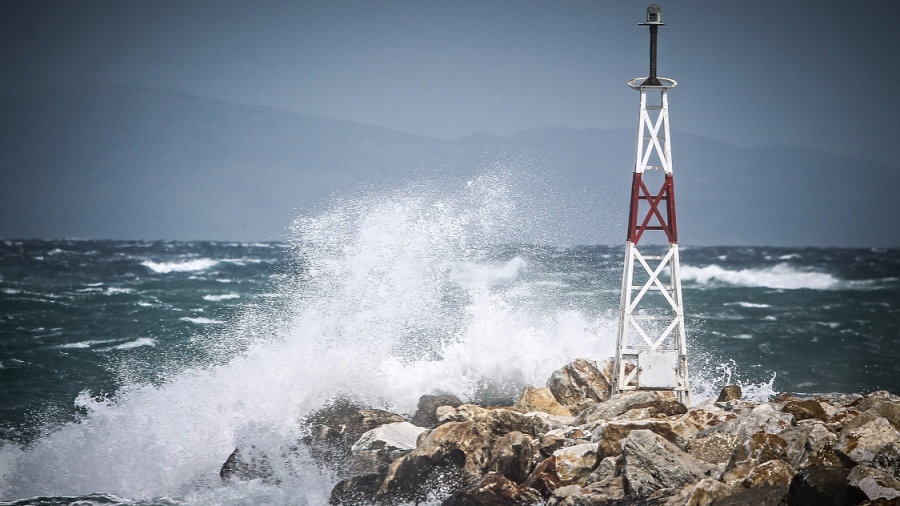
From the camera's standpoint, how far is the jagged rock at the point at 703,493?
9406 mm

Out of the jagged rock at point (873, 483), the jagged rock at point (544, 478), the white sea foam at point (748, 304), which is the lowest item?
the white sea foam at point (748, 304)

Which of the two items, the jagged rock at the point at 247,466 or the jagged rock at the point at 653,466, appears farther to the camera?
the jagged rock at the point at 247,466

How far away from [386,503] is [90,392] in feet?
38.1

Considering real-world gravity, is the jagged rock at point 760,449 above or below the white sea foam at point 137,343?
above

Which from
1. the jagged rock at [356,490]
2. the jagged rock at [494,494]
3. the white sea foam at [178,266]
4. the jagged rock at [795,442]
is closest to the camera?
→ the jagged rock at [795,442]

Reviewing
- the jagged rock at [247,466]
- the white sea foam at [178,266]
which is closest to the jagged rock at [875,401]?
the jagged rock at [247,466]

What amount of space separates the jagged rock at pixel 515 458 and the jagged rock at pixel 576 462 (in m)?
0.40

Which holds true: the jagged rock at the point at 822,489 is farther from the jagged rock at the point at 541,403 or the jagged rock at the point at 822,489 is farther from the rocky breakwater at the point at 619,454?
the jagged rock at the point at 541,403

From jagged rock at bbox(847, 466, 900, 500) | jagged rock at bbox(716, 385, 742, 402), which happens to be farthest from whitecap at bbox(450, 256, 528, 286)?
jagged rock at bbox(847, 466, 900, 500)

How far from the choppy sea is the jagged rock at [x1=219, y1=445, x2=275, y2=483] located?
22 centimetres

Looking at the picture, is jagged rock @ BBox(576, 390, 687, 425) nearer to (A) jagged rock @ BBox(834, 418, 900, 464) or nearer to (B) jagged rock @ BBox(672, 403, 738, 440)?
(B) jagged rock @ BBox(672, 403, 738, 440)

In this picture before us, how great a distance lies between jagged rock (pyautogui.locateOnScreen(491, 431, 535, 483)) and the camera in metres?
11.6

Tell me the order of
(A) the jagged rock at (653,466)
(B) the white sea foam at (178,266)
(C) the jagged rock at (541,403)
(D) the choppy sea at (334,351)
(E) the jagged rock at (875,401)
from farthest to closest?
1. (B) the white sea foam at (178,266)
2. (C) the jagged rock at (541,403)
3. (D) the choppy sea at (334,351)
4. (E) the jagged rock at (875,401)
5. (A) the jagged rock at (653,466)

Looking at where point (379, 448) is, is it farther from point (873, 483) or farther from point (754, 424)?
point (873, 483)
